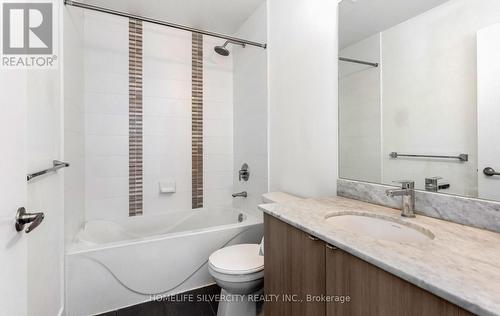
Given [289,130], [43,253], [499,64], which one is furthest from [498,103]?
[43,253]

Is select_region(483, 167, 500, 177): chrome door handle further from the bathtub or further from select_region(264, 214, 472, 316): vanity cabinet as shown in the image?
the bathtub

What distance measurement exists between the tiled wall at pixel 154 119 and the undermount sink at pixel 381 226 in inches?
76.0

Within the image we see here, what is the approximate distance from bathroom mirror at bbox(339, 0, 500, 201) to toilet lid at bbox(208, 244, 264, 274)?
82 cm

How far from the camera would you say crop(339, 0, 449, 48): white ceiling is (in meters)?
1.23

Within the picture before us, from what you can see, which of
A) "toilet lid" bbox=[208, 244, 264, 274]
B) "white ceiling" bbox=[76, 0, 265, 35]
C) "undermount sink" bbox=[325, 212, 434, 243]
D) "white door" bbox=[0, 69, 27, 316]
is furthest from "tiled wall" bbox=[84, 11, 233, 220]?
"undermount sink" bbox=[325, 212, 434, 243]

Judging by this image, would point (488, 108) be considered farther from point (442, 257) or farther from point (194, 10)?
point (194, 10)

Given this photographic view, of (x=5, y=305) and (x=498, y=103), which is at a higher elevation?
(x=498, y=103)

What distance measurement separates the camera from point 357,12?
1515mm

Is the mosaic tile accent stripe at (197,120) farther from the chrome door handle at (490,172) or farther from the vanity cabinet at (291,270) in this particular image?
the chrome door handle at (490,172)

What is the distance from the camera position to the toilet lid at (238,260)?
144cm

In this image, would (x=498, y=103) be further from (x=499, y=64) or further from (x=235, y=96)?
(x=235, y=96)

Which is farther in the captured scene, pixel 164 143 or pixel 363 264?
pixel 164 143

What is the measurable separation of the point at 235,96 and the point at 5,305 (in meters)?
2.63

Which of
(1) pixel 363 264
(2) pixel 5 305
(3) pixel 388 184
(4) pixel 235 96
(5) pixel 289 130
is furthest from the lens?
(4) pixel 235 96
